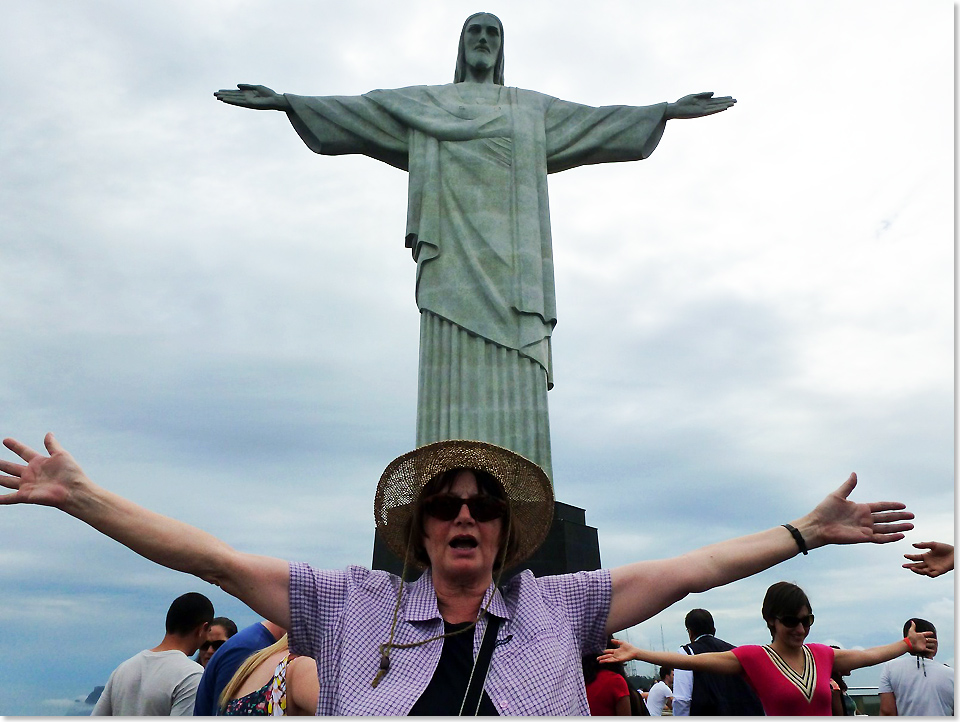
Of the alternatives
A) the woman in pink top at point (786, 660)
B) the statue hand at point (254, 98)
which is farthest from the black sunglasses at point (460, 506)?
the statue hand at point (254, 98)

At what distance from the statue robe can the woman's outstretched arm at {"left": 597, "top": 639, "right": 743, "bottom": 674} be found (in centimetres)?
342

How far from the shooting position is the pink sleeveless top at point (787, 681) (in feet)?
12.8

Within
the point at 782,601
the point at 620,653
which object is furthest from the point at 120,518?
the point at 782,601

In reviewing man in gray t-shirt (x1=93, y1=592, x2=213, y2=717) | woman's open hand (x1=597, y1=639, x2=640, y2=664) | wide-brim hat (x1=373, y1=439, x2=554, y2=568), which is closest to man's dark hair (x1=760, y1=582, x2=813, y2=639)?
woman's open hand (x1=597, y1=639, x2=640, y2=664)

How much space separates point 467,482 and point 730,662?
6.89 ft

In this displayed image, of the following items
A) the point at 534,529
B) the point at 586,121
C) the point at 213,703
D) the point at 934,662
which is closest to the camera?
the point at 534,529

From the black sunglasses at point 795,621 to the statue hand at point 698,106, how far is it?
18.1ft

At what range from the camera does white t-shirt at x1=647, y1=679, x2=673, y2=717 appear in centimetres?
799

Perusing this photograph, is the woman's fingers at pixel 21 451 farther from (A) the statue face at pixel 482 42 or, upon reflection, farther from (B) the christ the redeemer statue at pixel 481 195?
(A) the statue face at pixel 482 42

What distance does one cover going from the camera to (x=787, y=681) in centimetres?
395

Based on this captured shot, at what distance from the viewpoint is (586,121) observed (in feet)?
28.7

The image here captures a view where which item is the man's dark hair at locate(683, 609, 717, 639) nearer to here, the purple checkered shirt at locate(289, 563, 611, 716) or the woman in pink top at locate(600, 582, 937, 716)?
the woman in pink top at locate(600, 582, 937, 716)

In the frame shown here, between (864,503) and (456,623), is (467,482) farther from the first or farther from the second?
(864,503)

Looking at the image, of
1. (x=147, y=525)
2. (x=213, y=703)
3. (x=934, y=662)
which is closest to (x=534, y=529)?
(x=147, y=525)
